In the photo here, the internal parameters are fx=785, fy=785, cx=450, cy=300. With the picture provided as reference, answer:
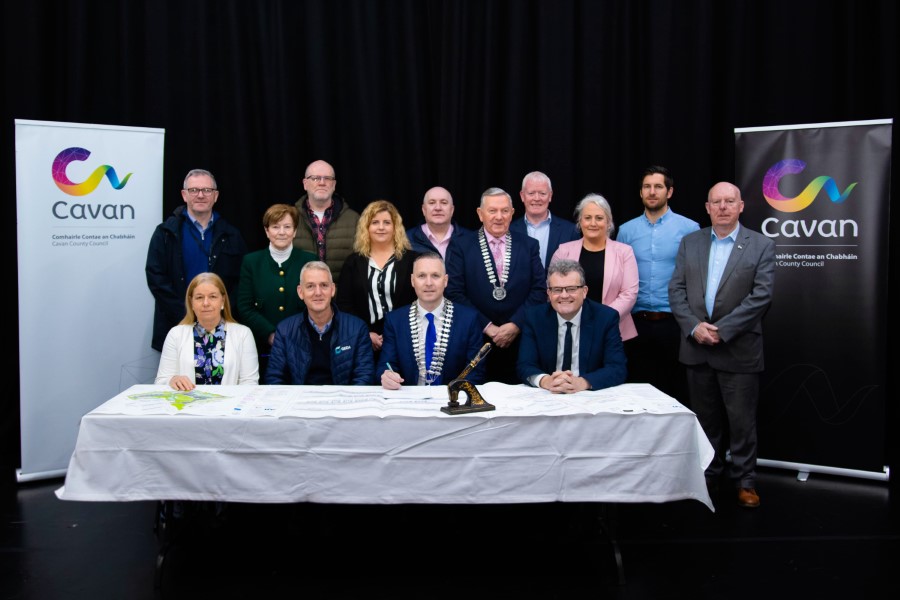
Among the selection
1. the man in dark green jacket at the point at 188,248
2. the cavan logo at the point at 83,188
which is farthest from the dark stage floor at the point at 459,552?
the cavan logo at the point at 83,188

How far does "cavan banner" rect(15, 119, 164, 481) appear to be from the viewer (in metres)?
3.95

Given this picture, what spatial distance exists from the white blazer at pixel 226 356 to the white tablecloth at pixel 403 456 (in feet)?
2.29

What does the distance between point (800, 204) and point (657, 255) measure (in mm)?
783

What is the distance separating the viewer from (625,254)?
149 inches

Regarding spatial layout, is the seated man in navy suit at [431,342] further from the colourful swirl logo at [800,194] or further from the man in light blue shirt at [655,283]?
the colourful swirl logo at [800,194]

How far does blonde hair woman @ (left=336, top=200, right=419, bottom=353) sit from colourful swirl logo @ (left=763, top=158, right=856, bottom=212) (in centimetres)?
187

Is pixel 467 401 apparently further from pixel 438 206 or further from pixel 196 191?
pixel 196 191

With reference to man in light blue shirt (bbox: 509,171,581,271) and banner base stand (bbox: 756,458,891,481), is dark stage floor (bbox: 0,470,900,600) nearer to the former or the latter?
banner base stand (bbox: 756,458,891,481)

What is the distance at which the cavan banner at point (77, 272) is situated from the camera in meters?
3.95

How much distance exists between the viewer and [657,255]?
3951mm

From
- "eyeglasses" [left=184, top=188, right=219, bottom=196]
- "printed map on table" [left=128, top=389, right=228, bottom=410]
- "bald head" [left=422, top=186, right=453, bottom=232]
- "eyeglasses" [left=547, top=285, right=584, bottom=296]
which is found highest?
"eyeglasses" [left=184, top=188, right=219, bottom=196]

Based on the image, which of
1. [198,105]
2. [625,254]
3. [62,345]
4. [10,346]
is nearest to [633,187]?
[625,254]

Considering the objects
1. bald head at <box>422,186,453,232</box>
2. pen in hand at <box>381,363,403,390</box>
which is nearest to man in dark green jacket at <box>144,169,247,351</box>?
bald head at <box>422,186,453,232</box>

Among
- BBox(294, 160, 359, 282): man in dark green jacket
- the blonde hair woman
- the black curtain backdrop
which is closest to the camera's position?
the blonde hair woman
